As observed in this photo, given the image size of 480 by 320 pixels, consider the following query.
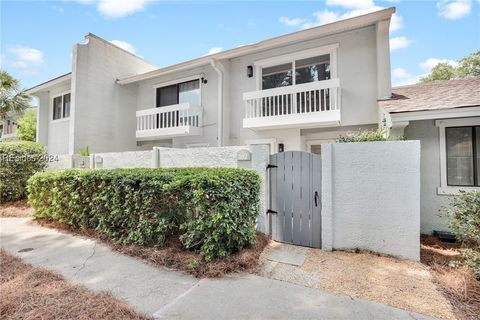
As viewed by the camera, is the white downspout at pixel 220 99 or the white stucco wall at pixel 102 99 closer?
the white downspout at pixel 220 99

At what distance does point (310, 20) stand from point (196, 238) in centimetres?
854

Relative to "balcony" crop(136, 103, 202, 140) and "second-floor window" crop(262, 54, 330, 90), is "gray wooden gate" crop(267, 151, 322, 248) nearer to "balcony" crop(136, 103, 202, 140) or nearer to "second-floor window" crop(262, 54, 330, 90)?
"second-floor window" crop(262, 54, 330, 90)

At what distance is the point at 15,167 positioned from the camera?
931 centimetres

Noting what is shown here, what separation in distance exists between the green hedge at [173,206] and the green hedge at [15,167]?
17.9 feet

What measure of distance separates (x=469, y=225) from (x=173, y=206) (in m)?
4.87

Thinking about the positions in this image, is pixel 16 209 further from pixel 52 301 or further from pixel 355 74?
pixel 355 74

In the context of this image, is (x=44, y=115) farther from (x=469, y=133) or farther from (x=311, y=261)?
(x=469, y=133)

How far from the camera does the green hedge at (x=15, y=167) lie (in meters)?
9.14

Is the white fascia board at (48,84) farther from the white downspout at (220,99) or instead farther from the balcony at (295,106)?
the balcony at (295,106)

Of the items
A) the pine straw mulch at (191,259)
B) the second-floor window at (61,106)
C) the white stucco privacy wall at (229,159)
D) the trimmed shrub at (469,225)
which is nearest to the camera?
the trimmed shrub at (469,225)

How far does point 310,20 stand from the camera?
8789 millimetres

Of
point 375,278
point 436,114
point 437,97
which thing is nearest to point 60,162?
point 375,278

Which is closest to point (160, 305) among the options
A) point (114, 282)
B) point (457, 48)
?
point (114, 282)

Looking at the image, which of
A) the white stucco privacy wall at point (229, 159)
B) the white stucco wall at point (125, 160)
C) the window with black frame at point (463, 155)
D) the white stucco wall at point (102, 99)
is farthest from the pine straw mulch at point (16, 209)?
the window with black frame at point (463, 155)
